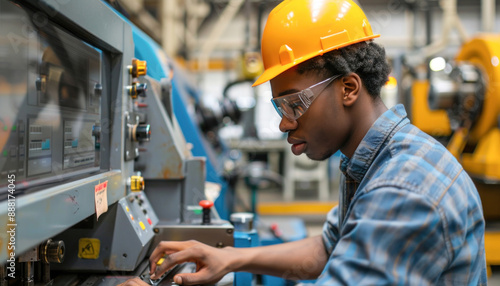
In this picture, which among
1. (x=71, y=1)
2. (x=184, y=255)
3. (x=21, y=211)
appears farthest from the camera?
(x=184, y=255)

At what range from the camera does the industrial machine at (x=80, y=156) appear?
72cm

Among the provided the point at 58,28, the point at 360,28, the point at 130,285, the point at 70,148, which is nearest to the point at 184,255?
the point at 130,285

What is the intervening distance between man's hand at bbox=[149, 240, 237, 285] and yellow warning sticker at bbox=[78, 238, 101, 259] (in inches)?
6.4

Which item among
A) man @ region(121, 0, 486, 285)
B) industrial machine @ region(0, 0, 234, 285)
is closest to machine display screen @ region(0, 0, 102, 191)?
industrial machine @ region(0, 0, 234, 285)

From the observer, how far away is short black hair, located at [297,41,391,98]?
100cm

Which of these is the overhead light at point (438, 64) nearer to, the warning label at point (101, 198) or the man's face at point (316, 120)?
the man's face at point (316, 120)

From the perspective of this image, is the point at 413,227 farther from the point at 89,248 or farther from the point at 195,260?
the point at 89,248

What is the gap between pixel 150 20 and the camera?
232 inches

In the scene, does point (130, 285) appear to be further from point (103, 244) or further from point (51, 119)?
point (51, 119)

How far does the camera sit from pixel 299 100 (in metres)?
1.00

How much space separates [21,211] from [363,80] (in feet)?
2.63

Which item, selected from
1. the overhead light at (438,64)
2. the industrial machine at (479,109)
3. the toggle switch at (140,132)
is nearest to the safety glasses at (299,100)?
the toggle switch at (140,132)

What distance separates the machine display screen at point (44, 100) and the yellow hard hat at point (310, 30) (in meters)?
0.47

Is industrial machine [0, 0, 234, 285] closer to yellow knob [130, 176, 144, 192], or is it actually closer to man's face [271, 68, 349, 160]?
yellow knob [130, 176, 144, 192]
